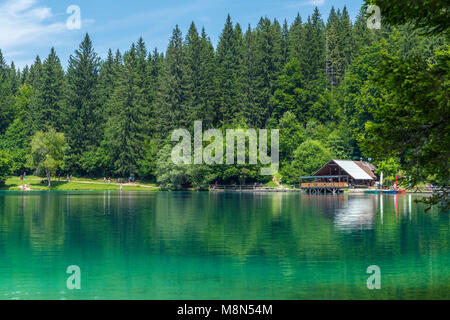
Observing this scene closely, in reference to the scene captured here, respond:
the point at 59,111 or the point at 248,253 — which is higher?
the point at 59,111

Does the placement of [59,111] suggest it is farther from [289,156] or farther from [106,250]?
[106,250]

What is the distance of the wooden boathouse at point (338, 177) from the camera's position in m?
86.1

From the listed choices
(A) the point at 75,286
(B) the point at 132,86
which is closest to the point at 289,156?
(B) the point at 132,86

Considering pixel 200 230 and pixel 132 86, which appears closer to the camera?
pixel 200 230

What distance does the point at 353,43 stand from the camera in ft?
419

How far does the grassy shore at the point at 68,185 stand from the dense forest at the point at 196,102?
8.61 feet

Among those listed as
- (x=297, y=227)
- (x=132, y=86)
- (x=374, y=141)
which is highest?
(x=132, y=86)

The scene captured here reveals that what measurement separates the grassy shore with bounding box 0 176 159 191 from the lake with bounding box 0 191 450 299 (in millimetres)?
67488

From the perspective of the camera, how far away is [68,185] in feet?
336

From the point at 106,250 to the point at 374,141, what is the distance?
12730mm

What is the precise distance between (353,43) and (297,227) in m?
105

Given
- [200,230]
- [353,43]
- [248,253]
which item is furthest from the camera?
[353,43]

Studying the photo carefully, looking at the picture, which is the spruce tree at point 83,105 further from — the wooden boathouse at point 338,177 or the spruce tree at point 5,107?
the wooden boathouse at point 338,177
